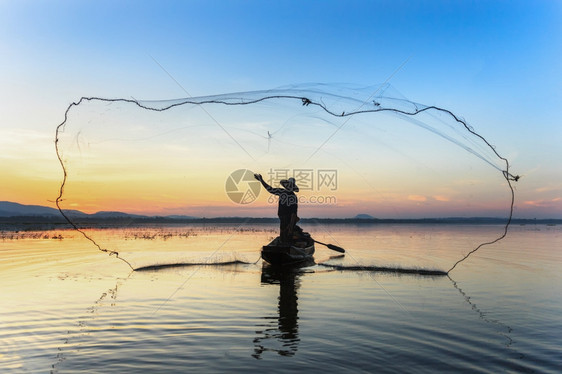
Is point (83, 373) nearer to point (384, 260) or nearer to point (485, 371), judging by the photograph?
point (485, 371)

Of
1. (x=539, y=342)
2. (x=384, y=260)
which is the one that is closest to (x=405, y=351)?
(x=539, y=342)

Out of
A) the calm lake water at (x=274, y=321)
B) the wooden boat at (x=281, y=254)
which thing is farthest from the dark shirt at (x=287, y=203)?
the calm lake water at (x=274, y=321)

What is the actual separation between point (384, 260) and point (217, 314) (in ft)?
51.4

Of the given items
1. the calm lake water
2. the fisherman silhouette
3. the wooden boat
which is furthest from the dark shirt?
the calm lake water

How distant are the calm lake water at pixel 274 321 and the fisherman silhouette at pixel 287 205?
213cm

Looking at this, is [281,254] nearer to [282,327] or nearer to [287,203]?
[287,203]

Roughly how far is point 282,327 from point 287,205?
404 inches

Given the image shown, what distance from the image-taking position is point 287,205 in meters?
19.7

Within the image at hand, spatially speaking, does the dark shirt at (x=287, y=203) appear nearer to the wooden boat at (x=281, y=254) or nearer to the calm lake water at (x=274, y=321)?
the wooden boat at (x=281, y=254)

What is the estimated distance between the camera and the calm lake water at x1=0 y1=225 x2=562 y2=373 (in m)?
7.42

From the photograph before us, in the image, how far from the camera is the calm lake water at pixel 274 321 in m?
7.42

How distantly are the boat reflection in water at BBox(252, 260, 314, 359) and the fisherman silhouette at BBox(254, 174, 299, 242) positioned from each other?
397 cm

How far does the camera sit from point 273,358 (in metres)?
7.55

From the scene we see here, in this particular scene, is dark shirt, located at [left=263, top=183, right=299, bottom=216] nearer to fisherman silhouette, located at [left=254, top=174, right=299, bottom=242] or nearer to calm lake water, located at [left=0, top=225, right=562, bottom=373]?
fisherman silhouette, located at [left=254, top=174, right=299, bottom=242]
